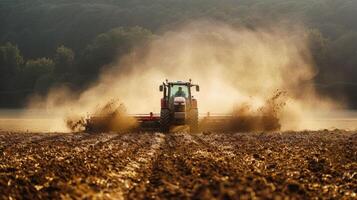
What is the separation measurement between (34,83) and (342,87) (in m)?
58.1

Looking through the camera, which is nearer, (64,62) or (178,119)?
(178,119)

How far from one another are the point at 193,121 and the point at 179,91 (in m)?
1.94

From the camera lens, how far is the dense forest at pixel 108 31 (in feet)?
343

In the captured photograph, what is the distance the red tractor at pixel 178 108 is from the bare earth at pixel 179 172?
1035 centimetres

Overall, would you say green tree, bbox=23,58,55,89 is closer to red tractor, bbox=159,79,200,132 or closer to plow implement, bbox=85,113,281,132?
plow implement, bbox=85,113,281,132

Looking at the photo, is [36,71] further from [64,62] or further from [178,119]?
[178,119]

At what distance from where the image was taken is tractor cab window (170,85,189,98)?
32969 mm

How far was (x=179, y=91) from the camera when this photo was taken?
3309cm

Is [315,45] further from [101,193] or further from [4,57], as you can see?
[101,193]

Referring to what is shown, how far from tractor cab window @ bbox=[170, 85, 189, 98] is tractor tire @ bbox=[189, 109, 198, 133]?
3.89 feet

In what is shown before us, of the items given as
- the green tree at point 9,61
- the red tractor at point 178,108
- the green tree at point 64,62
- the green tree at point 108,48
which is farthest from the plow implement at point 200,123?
the green tree at point 9,61

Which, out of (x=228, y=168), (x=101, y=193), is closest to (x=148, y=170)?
(x=228, y=168)

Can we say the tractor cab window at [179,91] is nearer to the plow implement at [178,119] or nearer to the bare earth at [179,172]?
the plow implement at [178,119]

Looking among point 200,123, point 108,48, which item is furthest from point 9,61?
point 200,123
